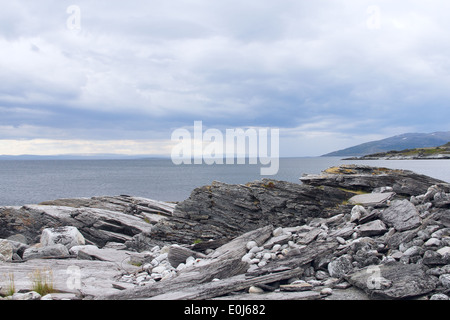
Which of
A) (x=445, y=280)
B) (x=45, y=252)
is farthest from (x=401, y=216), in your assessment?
(x=45, y=252)

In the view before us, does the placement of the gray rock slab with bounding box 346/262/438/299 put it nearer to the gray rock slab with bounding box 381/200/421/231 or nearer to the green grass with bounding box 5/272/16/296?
the gray rock slab with bounding box 381/200/421/231

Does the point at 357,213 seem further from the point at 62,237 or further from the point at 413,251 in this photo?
the point at 62,237

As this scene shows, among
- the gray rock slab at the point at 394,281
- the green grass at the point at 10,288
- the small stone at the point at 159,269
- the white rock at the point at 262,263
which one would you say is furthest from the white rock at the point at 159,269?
the gray rock slab at the point at 394,281

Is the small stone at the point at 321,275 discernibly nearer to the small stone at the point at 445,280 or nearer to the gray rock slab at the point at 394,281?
the gray rock slab at the point at 394,281

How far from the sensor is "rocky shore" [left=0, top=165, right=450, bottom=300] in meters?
11.5

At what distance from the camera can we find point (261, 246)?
16125 mm

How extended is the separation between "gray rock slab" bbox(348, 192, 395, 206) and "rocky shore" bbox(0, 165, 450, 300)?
2.5 inches

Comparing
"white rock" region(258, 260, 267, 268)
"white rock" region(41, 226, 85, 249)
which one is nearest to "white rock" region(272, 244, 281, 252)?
"white rock" region(258, 260, 267, 268)

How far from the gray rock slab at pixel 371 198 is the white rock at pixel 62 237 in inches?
686

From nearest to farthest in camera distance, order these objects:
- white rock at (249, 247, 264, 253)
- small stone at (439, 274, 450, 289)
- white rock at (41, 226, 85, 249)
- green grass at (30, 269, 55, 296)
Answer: small stone at (439, 274, 450, 289)
green grass at (30, 269, 55, 296)
white rock at (249, 247, 264, 253)
white rock at (41, 226, 85, 249)

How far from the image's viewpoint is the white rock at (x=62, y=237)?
22078mm

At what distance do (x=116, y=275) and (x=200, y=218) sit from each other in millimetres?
7544
